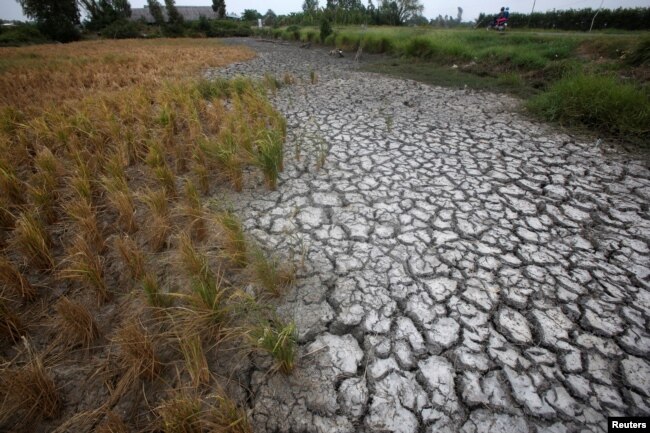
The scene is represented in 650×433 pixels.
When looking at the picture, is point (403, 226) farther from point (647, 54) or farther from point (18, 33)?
point (18, 33)

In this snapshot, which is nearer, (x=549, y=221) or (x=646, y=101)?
(x=549, y=221)

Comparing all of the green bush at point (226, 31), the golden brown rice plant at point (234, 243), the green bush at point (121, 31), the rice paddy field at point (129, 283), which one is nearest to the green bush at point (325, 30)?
the rice paddy field at point (129, 283)

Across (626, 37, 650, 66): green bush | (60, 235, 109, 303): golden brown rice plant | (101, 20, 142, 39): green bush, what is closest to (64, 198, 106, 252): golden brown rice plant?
(60, 235, 109, 303): golden brown rice plant

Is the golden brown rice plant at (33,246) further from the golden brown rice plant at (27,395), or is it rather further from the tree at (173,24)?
the tree at (173,24)

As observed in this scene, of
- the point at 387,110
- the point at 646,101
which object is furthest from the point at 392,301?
the point at 646,101

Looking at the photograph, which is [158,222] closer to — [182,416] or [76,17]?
[182,416]

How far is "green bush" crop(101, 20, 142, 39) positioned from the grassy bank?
25.7m

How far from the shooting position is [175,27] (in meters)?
29.2

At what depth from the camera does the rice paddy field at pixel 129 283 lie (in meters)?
1.34

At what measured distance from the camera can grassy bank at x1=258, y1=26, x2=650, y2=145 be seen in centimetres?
392

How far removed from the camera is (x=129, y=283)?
6.48 ft

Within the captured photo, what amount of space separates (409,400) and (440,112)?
4.90m

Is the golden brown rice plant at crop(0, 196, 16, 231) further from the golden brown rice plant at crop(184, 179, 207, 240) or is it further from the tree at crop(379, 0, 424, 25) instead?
the tree at crop(379, 0, 424, 25)

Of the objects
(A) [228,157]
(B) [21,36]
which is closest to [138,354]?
(A) [228,157]
